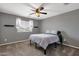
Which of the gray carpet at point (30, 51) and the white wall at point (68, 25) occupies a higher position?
the white wall at point (68, 25)

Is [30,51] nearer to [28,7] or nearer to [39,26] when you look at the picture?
[39,26]

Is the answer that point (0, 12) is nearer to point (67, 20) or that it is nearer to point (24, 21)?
point (24, 21)

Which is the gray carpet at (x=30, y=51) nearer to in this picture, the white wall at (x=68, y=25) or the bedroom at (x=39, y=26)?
the bedroom at (x=39, y=26)

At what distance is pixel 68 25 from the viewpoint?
8.02 feet

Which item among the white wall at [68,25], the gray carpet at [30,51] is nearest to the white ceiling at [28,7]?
the white wall at [68,25]

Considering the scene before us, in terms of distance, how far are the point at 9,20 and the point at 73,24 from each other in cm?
255

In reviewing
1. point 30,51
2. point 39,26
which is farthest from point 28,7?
point 30,51

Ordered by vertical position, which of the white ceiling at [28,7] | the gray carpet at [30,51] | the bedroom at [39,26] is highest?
the white ceiling at [28,7]

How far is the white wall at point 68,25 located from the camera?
2.18 m

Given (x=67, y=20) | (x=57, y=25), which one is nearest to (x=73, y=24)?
(x=67, y=20)

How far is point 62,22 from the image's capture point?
2.66 meters

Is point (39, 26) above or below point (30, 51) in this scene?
above

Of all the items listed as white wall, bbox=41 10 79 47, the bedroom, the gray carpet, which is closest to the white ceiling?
the bedroom

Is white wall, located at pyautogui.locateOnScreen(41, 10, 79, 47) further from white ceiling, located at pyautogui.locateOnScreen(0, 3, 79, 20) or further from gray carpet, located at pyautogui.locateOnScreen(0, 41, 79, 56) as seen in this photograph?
gray carpet, located at pyautogui.locateOnScreen(0, 41, 79, 56)
